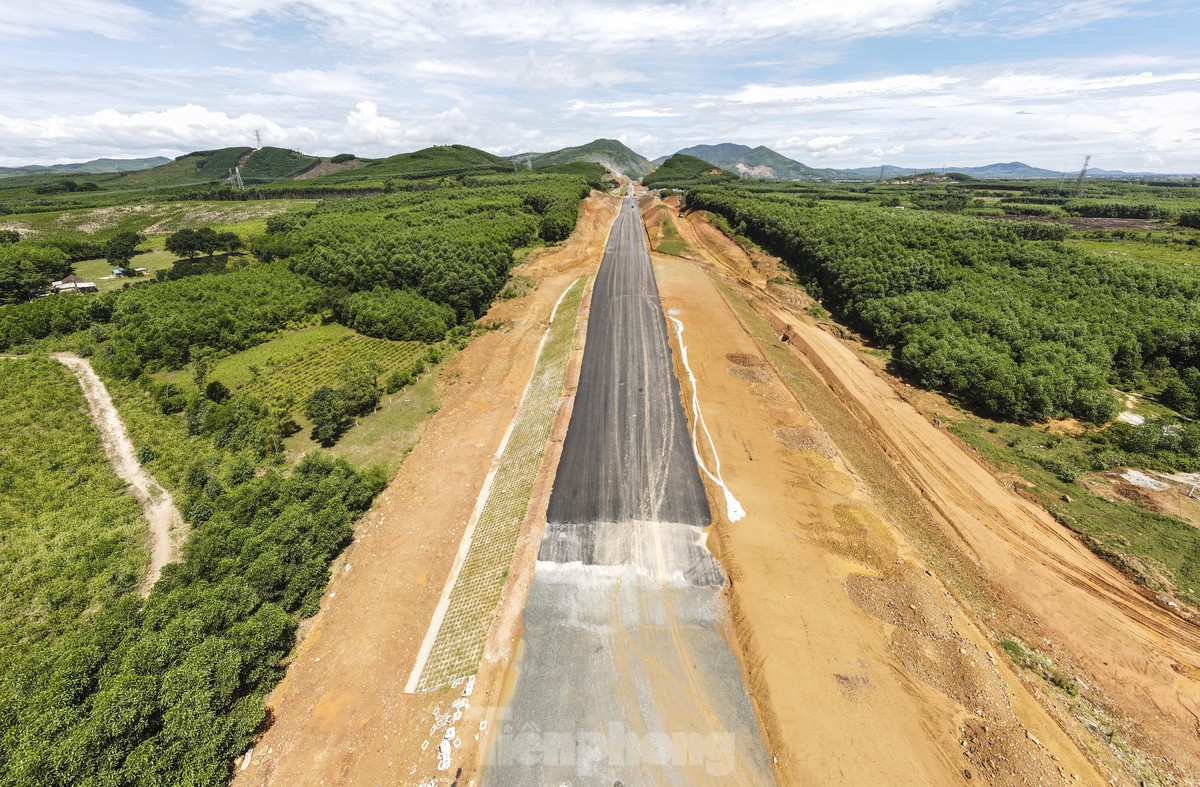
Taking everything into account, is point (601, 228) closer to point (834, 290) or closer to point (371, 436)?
point (834, 290)

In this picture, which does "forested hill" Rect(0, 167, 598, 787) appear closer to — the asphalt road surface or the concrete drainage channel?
the concrete drainage channel

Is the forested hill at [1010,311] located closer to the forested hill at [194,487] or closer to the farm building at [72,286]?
the forested hill at [194,487]

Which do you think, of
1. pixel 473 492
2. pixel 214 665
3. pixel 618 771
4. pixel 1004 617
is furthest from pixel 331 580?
pixel 1004 617

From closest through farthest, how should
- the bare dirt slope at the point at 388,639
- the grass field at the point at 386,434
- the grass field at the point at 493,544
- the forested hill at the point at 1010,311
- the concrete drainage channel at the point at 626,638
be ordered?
1. the concrete drainage channel at the point at 626,638
2. the bare dirt slope at the point at 388,639
3. the grass field at the point at 493,544
4. the grass field at the point at 386,434
5. the forested hill at the point at 1010,311

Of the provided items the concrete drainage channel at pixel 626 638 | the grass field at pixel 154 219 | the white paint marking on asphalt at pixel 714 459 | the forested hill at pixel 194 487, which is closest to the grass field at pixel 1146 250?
the white paint marking on asphalt at pixel 714 459

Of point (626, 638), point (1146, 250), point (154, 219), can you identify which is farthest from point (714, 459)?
point (154, 219)

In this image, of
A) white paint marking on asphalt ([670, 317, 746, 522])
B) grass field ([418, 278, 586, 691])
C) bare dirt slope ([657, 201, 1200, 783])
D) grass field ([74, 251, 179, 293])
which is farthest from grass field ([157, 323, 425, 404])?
bare dirt slope ([657, 201, 1200, 783])
